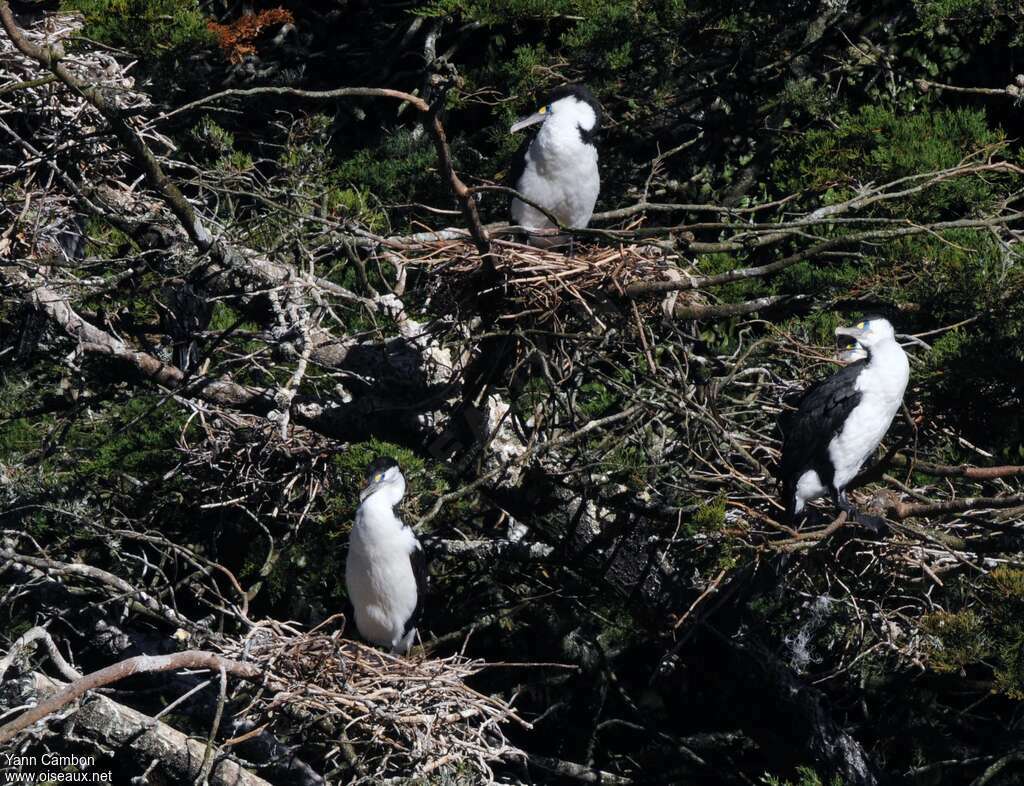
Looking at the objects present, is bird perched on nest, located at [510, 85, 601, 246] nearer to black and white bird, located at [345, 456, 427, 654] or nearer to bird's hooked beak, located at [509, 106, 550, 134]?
bird's hooked beak, located at [509, 106, 550, 134]

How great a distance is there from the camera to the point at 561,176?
4461mm

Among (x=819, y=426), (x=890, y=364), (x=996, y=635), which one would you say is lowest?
(x=996, y=635)

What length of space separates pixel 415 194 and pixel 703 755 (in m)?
2.59

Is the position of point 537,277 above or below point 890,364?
above

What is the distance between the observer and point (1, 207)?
452 centimetres

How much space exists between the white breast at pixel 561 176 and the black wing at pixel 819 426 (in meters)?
1.03

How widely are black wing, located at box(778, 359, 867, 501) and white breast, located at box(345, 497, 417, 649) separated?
1256mm

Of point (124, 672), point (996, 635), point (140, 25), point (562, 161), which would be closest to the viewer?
point (124, 672)

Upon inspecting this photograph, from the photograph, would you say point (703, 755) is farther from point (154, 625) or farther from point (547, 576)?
point (154, 625)

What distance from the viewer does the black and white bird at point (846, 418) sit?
4102mm

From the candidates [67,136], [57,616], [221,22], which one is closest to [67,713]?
[57,616]

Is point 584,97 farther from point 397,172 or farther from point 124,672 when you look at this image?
point 124,672

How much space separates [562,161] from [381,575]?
1533 millimetres

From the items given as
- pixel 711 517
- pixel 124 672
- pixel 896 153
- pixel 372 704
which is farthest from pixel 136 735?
pixel 896 153
